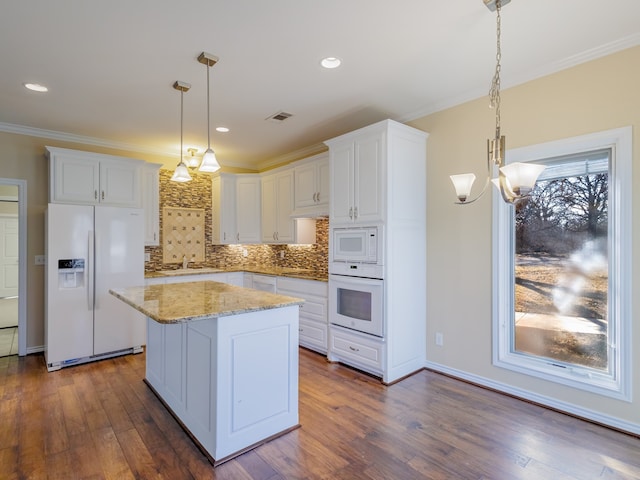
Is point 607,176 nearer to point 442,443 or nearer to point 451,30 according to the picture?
point 451,30

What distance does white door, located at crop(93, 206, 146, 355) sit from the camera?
12.6 feet

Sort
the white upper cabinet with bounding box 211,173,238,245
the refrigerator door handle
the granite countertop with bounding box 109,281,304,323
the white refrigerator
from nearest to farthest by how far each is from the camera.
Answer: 1. the granite countertop with bounding box 109,281,304,323
2. the white refrigerator
3. the refrigerator door handle
4. the white upper cabinet with bounding box 211,173,238,245

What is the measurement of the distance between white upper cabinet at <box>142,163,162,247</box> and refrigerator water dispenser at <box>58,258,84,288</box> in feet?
3.08

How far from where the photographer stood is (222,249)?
5711mm

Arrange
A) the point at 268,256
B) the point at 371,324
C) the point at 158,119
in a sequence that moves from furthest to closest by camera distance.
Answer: the point at 268,256
the point at 158,119
the point at 371,324

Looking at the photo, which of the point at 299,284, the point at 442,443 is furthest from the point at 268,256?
the point at 442,443

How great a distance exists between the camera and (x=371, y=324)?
3.30m

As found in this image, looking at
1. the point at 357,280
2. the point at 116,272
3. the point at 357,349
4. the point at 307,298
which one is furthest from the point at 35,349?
the point at 357,280

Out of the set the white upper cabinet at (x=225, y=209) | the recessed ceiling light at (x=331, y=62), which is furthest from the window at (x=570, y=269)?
the white upper cabinet at (x=225, y=209)

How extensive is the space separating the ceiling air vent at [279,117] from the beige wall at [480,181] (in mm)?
1367

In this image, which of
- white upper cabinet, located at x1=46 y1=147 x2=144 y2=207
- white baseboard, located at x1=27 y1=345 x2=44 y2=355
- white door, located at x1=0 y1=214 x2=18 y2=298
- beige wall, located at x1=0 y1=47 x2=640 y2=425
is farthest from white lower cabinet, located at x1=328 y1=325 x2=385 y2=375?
white door, located at x1=0 y1=214 x2=18 y2=298

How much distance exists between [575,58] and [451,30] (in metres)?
1.09

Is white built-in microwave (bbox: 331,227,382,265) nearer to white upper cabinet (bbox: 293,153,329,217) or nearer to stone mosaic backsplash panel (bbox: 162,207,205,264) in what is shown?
white upper cabinet (bbox: 293,153,329,217)

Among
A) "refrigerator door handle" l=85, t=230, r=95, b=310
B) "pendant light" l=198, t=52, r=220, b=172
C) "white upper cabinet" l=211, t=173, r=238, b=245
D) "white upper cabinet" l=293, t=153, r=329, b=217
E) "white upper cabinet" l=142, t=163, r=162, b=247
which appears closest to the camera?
"pendant light" l=198, t=52, r=220, b=172
